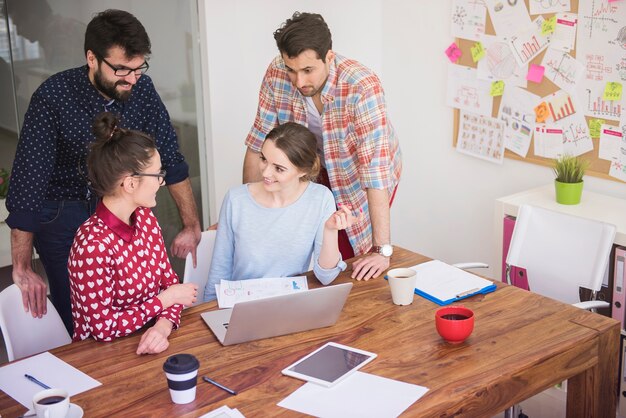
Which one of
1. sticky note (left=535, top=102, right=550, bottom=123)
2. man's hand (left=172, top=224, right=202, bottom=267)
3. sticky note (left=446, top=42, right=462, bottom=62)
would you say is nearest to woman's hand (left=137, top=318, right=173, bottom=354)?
man's hand (left=172, top=224, right=202, bottom=267)

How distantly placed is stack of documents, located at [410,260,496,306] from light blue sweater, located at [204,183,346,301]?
354mm

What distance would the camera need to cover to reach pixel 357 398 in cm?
187

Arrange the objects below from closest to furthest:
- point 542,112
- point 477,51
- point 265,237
→ point 265,237
point 542,112
point 477,51

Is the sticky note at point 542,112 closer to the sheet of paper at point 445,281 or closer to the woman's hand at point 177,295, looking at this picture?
the sheet of paper at point 445,281

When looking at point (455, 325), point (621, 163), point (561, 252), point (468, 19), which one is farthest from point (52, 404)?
point (468, 19)

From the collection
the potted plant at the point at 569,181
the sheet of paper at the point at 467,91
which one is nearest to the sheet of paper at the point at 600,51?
the potted plant at the point at 569,181

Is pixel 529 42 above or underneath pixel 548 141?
above

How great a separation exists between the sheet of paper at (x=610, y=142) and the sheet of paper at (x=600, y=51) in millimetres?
50

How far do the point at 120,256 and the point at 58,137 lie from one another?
67 centimetres

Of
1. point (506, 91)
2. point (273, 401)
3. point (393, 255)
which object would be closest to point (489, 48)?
point (506, 91)

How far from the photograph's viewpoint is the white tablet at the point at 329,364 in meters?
1.96

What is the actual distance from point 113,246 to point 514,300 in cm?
118

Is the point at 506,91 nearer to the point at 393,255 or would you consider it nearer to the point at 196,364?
the point at 393,255

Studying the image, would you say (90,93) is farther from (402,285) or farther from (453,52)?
(453,52)
